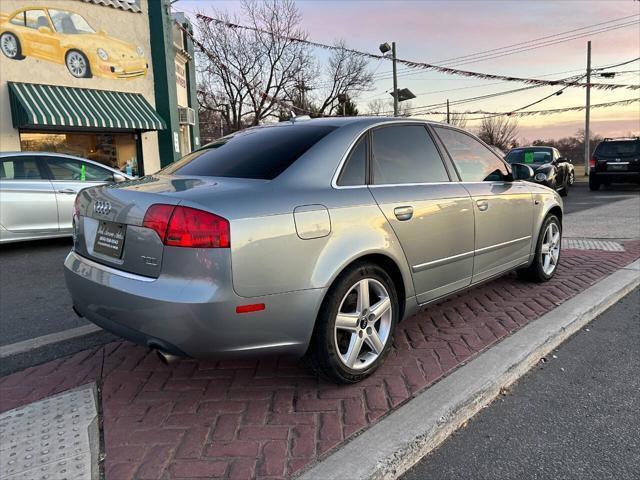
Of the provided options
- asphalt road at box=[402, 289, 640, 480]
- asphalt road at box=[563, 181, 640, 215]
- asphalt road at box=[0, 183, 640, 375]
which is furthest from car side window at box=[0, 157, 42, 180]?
asphalt road at box=[563, 181, 640, 215]

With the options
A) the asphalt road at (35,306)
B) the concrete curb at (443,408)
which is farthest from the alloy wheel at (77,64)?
the concrete curb at (443,408)

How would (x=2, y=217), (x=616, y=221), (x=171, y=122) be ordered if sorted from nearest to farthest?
(x=2, y=217) < (x=616, y=221) < (x=171, y=122)

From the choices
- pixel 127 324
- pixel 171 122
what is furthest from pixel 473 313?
pixel 171 122

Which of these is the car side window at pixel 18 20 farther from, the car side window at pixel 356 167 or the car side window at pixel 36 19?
the car side window at pixel 356 167

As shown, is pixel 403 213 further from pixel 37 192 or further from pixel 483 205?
pixel 37 192

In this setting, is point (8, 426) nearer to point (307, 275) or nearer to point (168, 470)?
point (168, 470)

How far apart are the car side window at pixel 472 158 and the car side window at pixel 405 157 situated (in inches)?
8.8

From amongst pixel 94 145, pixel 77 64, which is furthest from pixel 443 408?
pixel 94 145

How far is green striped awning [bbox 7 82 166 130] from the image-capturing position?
1283 cm

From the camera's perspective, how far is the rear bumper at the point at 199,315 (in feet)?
7.88

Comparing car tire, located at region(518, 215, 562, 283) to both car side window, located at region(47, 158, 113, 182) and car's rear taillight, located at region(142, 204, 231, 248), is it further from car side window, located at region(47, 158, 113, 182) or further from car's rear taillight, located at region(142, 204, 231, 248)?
car side window, located at region(47, 158, 113, 182)

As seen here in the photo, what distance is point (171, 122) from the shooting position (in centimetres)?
1634

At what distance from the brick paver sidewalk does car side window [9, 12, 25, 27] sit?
42.3 feet

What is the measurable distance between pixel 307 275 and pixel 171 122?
15045 mm
